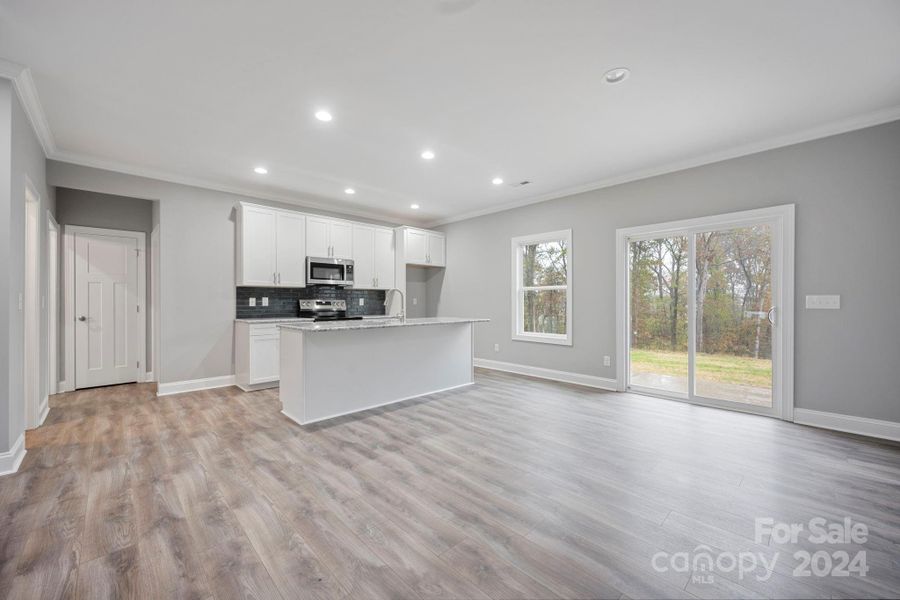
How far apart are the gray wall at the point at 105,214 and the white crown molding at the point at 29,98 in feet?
4.39

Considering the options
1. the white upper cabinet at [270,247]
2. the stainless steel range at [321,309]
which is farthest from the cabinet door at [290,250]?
the stainless steel range at [321,309]

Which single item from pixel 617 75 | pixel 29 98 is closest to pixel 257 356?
pixel 29 98

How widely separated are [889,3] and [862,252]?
2.10 m

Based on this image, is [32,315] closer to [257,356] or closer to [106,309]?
[106,309]

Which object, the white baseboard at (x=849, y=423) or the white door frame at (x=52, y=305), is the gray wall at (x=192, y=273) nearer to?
the white door frame at (x=52, y=305)

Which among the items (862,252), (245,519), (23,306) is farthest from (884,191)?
(23,306)

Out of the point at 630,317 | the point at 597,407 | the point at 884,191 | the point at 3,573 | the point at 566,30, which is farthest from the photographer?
the point at 630,317

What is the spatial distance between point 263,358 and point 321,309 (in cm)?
112

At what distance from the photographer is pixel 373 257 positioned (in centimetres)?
630

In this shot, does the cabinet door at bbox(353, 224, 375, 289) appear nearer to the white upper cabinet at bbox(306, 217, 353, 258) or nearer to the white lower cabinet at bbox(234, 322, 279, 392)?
the white upper cabinet at bbox(306, 217, 353, 258)

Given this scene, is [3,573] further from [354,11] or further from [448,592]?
[354,11]

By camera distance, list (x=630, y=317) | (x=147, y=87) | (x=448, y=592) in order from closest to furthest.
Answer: (x=448, y=592) → (x=147, y=87) → (x=630, y=317)

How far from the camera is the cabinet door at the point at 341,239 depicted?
18.9ft

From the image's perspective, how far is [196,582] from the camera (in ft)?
5.01
